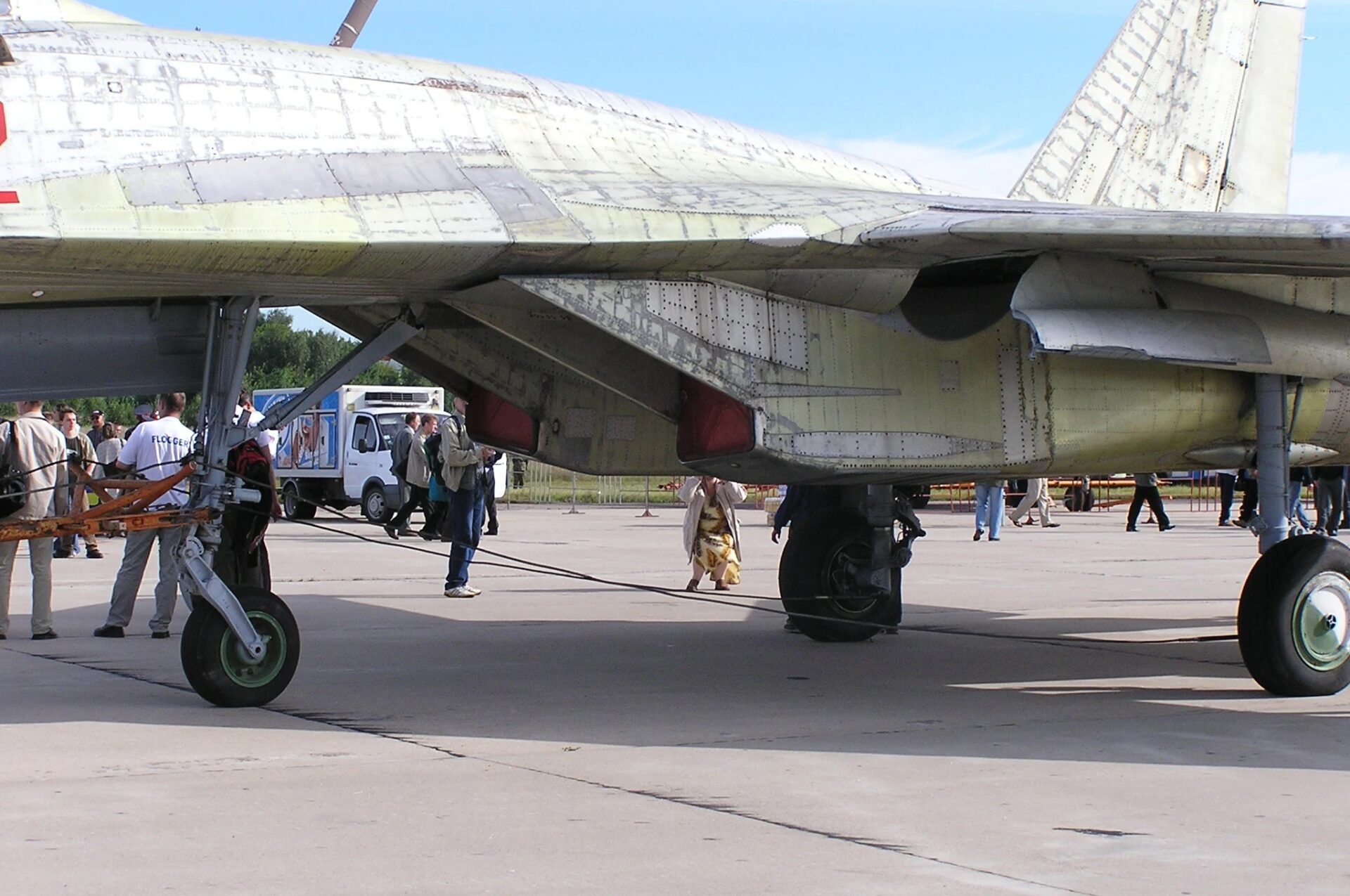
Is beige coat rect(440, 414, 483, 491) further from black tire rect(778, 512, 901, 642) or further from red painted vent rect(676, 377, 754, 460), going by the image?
red painted vent rect(676, 377, 754, 460)

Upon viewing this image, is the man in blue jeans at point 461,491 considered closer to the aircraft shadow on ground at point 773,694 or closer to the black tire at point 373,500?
the aircraft shadow on ground at point 773,694

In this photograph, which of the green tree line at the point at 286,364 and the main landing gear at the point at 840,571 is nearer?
the main landing gear at the point at 840,571

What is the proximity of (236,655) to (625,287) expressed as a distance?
285cm

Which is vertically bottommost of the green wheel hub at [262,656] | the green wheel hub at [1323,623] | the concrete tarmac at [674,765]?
the concrete tarmac at [674,765]

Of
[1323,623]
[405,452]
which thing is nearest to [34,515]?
[1323,623]

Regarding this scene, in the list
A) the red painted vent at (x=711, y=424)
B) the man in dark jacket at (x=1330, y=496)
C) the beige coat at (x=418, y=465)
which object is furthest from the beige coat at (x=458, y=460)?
the man in dark jacket at (x=1330, y=496)

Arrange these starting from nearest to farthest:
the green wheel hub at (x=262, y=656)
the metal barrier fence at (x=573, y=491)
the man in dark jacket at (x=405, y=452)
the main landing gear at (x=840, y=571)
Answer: the green wheel hub at (x=262, y=656) < the main landing gear at (x=840, y=571) < the man in dark jacket at (x=405, y=452) < the metal barrier fence at (x=573, y=491)

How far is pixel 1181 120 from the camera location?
12.2 metres

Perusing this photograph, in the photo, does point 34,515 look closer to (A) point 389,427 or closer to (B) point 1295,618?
(B) point 1295,618

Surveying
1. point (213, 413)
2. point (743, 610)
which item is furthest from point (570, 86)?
point (743, 610)

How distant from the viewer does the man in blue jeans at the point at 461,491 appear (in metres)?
14.9

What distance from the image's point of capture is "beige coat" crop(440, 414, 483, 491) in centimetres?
1489

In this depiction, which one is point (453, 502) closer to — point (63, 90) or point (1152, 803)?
point (63, 90)

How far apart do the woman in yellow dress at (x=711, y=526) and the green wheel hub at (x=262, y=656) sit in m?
7.15
